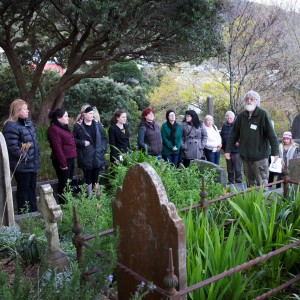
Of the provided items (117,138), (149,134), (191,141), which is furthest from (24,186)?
(191,141)

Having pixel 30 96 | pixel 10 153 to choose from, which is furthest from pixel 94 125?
pixel 30 96

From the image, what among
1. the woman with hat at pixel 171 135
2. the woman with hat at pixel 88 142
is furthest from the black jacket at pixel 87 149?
the woman with hat at pixel 171 135

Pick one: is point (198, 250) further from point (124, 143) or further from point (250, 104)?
point (124, 143)

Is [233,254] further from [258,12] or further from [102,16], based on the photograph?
→ [258,12]

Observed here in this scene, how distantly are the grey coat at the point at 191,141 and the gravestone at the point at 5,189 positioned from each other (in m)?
4.05

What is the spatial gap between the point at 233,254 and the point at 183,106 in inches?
749

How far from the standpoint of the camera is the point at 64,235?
14.6 ft

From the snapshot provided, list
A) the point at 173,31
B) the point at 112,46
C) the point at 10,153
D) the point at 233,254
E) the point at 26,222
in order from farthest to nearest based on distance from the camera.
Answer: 1. the point at 112,46
2. the point at 173,31
3. the point at 10,153
4. the point at 26,222
5. the point at 233,254

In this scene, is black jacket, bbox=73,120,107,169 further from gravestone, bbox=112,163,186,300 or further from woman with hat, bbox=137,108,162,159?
gravestone, bbox=112,163,186,300

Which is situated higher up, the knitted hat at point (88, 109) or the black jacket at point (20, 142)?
the knitted hat at point (88, 109)

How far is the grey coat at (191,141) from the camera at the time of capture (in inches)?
318

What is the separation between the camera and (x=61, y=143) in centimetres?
645

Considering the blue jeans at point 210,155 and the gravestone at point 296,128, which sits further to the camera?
the gravestone at point 296,128

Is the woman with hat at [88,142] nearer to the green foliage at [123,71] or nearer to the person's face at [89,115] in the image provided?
the person's face at [89,115]
